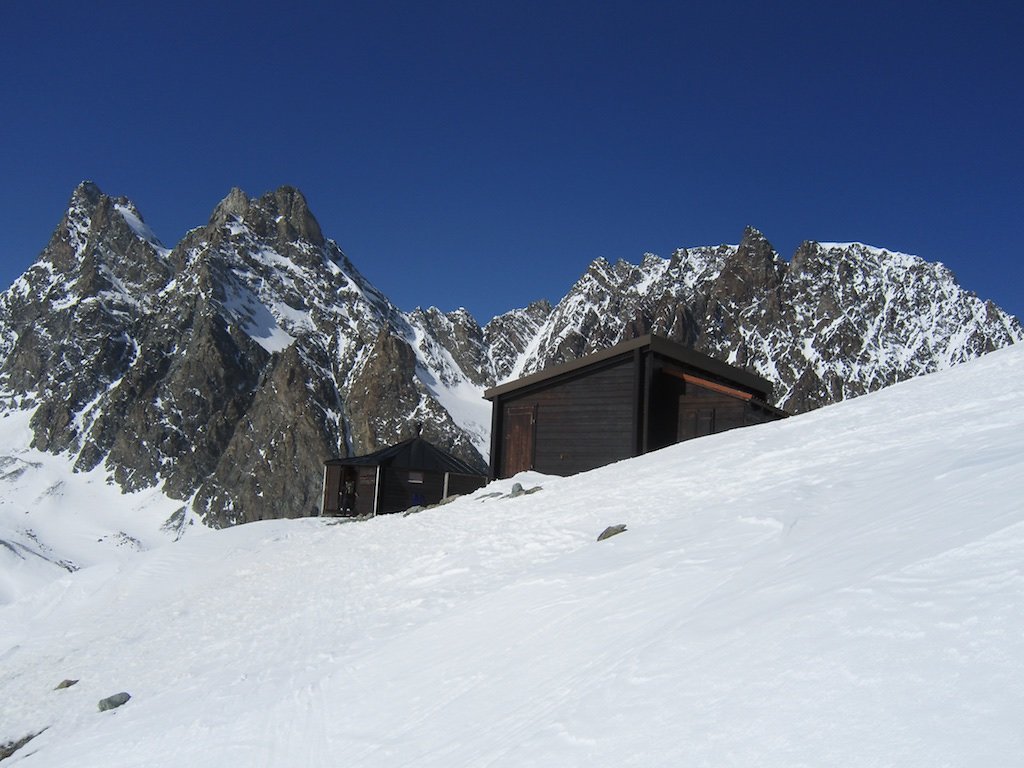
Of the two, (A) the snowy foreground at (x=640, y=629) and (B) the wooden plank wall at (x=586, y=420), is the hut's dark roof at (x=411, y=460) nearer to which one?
(B) the wooden plank wall at (x=586, y=420)

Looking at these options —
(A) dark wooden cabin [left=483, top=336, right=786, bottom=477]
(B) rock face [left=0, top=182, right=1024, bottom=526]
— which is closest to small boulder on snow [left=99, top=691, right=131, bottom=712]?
(A) dark wooden cabin [left=483, top=336, right=786, bottom=477]

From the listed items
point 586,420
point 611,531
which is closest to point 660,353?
point 586,420

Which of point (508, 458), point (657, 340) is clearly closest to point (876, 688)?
point (657, 340)

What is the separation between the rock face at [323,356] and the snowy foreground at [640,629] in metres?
130

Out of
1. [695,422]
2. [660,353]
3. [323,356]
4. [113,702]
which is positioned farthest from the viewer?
[323,356]

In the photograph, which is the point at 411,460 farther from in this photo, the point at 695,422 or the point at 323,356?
the point at 323,356

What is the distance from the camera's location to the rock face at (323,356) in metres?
147

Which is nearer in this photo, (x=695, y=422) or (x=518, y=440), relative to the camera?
(x=695, y=422)

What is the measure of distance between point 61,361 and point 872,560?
20694 centimetres

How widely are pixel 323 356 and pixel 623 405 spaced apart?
173 m

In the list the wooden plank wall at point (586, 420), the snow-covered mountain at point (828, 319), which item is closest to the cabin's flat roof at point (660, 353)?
the wooden plank wall at point (586, 420)

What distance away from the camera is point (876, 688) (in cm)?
366

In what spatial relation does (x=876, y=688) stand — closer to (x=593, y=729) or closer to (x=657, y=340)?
(x=593, y=729)

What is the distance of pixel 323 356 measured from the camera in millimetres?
189875
